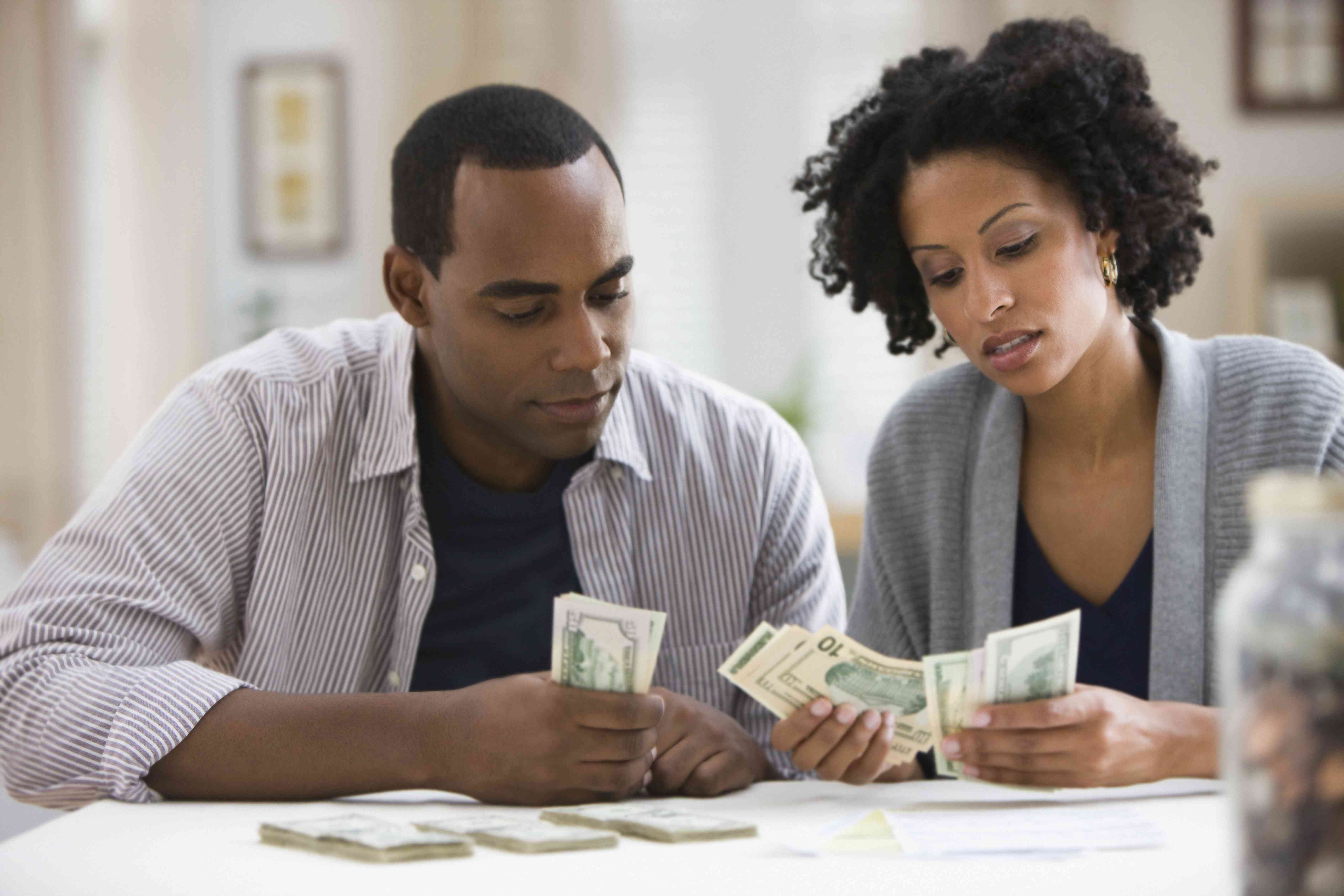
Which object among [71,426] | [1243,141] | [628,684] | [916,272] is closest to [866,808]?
[628,684]

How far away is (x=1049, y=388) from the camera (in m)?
1.81

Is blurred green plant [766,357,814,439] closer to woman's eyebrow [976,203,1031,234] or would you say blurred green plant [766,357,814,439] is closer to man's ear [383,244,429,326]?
man's ear [383,244,429,326]

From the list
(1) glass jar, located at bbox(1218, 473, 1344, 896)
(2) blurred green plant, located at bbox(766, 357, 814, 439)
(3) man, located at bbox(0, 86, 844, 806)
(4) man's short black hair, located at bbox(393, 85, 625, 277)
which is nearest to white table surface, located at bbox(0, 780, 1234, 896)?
(3) man, located at bbox(0, 86, 844, 806)

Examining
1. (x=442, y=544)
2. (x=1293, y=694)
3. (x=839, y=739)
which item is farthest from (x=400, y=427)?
(x=1293, y=694)

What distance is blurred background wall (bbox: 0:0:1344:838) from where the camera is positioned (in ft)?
16.2

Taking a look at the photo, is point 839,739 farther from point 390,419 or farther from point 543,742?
point 390,419

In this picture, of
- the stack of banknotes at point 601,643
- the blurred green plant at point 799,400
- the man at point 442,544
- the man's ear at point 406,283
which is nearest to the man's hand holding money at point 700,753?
the man at point 442,544

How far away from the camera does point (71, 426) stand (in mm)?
4965

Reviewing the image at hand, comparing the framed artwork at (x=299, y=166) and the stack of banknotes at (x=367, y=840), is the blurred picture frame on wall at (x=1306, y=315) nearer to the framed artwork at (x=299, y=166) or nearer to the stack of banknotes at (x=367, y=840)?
the framed artwork at (x=299, y=166)

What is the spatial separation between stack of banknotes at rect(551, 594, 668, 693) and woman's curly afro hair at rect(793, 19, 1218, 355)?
0.81m

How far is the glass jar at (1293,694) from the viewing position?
689 mm

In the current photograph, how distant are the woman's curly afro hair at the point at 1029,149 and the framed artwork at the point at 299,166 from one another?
11.1ft

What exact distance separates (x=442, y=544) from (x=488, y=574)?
0.28 feet

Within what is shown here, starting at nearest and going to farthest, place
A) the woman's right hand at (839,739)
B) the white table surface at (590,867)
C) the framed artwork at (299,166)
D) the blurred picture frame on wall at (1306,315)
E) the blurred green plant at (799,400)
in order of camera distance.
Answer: the white table surface at (590,867) → the woman's right hand at (839,739) → the blurred picture frame on wall at (1306,315) → the blurred green plant at (799,400) → the framed artwork at (299,166)
